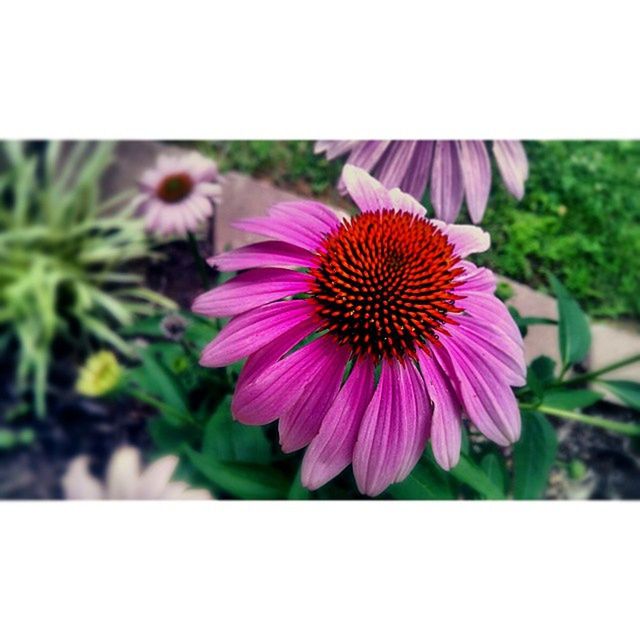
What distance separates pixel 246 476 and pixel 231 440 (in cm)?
5

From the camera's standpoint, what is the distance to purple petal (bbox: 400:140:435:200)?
29.6 inches

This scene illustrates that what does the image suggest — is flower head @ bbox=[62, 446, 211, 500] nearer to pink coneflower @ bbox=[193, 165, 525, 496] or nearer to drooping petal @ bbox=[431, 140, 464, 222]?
pink coneflower @ bbox=[193, 165, 525, 496]

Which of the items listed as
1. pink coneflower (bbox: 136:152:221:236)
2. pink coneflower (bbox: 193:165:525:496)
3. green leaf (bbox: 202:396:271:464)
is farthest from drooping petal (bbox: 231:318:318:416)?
pink coneflower (bbox: 136:152:221:236)

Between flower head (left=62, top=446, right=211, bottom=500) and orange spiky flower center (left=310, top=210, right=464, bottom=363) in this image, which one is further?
flower head (left=62, top=446, right=211, bottom=500)

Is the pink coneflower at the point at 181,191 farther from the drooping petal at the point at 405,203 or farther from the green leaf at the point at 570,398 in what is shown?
the green leaf at the point at 570,398

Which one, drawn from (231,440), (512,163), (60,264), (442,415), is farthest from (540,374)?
(60,264)

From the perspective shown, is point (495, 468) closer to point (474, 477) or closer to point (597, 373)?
point (474, 477)

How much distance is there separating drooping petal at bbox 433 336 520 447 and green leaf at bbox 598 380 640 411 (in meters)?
0.21

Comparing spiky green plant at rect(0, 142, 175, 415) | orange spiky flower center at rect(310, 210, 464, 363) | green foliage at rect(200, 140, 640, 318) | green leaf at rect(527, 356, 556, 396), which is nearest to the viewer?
orange spiky flower center at rect(310, 210, 464, 363)

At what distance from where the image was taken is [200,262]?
2.89ft

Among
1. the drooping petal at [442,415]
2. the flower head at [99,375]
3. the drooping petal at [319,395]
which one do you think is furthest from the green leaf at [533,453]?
the flower head at [99,375]
